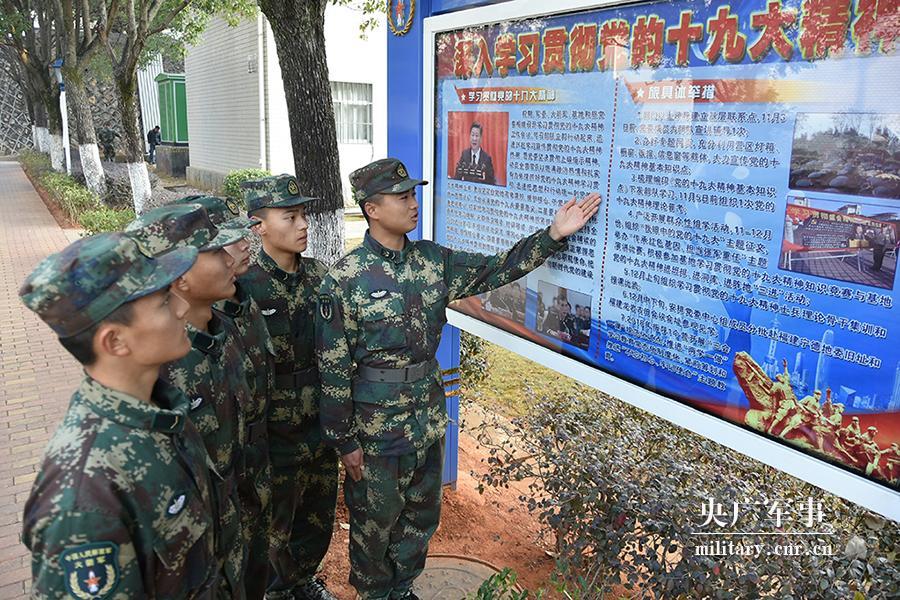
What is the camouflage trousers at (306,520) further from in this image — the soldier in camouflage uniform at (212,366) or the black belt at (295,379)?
the soldier in camouflage uniform at (212,366)

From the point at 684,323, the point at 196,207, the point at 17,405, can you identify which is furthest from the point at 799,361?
the point at 17,405

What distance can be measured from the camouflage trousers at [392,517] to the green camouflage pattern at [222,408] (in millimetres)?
611

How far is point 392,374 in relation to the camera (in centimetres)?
269

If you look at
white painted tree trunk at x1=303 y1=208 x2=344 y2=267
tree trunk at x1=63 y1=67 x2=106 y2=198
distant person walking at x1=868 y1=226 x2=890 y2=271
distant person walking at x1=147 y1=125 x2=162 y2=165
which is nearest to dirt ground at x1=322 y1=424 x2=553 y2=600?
white painted tree trunk at x1=303 y1=208 x2=344 y2=267

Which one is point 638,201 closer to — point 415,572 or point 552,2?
point 552,2

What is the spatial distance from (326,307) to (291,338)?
0.32 m

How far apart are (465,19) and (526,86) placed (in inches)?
20.1

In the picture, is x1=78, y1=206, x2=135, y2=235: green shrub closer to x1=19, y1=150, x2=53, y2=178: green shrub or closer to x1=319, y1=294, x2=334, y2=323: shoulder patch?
x1=319, y1=294, x2=334, y2=323: shoulder patch

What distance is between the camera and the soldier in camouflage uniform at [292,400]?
9.22 ft

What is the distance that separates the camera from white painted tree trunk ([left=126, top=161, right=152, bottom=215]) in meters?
11.5

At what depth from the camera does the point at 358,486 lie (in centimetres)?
276

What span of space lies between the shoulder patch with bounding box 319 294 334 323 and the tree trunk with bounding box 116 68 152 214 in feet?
33.7

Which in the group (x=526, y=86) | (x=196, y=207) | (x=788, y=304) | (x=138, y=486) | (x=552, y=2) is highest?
(x=552, y=2)

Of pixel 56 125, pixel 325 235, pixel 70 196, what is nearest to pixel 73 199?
pixel 70 196
